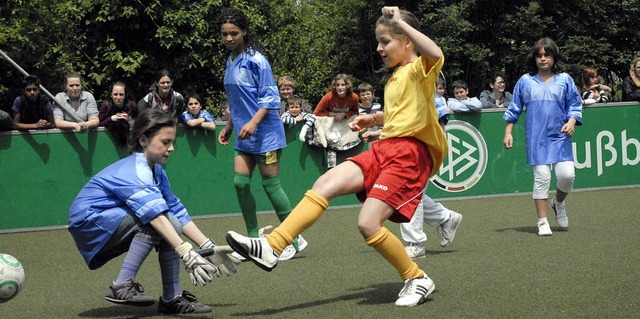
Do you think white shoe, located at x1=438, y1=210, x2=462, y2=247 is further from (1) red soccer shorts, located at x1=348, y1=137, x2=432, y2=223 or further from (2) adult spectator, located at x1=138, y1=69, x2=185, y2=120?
(2) adult spectator, located at x1=138, y1=69, x2=185, y2=120

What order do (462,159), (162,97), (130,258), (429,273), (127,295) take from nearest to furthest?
(127,295), (130,258), (429,273), (162,97), (462,159)

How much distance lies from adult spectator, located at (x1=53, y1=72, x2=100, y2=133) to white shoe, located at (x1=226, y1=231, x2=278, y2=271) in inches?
254

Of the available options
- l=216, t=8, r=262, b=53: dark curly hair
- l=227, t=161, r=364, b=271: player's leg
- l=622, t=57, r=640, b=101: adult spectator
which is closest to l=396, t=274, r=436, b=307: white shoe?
l=227, t=161, r=364, b=271: player's leg

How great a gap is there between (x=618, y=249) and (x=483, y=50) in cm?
2611

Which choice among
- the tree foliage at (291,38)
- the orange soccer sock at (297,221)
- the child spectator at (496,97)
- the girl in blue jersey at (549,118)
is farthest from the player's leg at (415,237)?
the tree foliage at (291,38)

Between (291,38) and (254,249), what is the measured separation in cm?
3335

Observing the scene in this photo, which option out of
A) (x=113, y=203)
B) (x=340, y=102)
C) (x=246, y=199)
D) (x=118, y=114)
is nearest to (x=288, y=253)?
(x=246, y=199)

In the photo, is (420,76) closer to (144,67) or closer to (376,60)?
(144,67)

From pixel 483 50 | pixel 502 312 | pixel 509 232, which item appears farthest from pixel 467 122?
pixel 483 50

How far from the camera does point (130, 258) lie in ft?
17.8

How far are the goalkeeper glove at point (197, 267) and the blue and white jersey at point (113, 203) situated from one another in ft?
1.08

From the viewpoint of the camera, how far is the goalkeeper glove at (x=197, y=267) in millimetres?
4996

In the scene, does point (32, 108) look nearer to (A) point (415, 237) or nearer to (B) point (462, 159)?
(B) point (462, 159)

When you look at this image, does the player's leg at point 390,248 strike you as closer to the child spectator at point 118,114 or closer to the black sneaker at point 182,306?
the black sneaker at point 182,306
